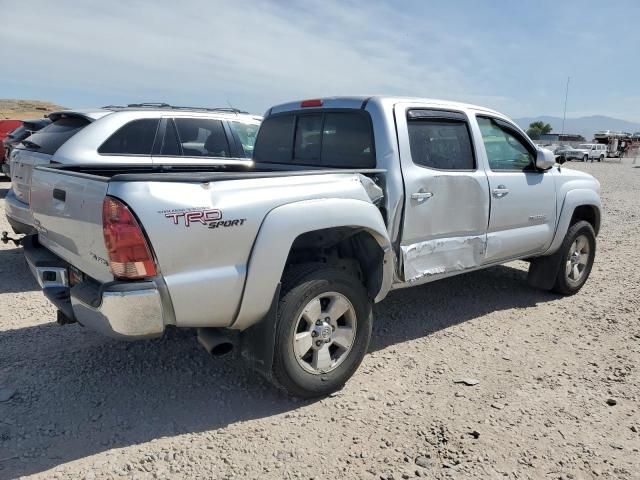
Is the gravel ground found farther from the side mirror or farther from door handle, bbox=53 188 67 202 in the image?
the side mirror

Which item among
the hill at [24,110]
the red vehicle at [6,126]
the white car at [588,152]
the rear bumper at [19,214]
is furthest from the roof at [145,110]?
the white car at [588,152]

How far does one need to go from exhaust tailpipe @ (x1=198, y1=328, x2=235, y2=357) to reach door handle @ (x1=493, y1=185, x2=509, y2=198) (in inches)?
110

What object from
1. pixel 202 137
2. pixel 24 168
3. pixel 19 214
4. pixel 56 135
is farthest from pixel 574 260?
pixel 24 168

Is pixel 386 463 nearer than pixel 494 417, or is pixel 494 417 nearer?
pixel 386 463

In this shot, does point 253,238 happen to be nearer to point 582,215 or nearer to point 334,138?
point 334,138

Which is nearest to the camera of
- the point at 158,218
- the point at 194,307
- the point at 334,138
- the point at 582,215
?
the point at 158,218

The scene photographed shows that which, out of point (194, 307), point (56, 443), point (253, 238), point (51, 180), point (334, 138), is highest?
point (334, 138)

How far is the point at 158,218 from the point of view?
103 inches

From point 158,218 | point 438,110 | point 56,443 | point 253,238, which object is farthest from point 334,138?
point 56,443

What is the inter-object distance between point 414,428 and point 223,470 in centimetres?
117

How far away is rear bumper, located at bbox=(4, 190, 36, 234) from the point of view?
5.38m

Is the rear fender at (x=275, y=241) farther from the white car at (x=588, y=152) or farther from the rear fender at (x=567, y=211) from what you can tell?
the white car at (x=588, y=152)

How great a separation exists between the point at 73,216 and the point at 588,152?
4606cm

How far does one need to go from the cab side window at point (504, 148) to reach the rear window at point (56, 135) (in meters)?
4.21
